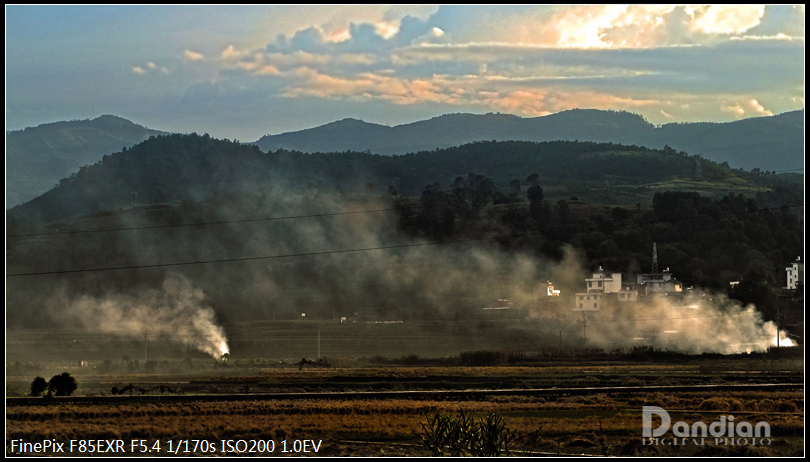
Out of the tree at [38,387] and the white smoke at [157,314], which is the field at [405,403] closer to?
the tree at [38,387]

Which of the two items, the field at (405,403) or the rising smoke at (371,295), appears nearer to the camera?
the field at (405,403)

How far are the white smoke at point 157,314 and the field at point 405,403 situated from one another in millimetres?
23448

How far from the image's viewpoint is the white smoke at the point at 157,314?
131625mm

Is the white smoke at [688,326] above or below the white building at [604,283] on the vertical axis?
below

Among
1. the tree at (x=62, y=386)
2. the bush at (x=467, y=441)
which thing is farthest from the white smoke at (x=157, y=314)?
the bush at (x=467, y=441)

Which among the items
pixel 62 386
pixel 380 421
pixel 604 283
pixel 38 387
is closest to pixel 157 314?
pixel 604 283

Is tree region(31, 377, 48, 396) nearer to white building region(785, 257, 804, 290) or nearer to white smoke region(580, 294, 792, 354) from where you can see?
white smoke region(580, 294, 792, 354)

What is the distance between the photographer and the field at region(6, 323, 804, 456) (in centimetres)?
4447

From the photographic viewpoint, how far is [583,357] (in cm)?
10875

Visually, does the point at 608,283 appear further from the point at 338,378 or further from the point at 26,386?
the point at 26,386

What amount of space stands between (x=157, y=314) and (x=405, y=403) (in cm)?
9438

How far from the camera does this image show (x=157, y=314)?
471ft

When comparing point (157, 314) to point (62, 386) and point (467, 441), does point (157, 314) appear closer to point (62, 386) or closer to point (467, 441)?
point (62, 386)

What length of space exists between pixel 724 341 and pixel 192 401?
84828mm
